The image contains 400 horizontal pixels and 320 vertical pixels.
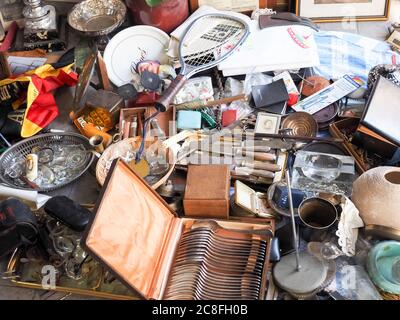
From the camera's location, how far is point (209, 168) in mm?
1802

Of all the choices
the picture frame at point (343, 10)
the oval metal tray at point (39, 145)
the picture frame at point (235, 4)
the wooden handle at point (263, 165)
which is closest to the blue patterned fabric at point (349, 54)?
the picture frame at point (343, 10)

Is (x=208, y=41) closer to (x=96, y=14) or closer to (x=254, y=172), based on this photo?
(x=96, y=14)

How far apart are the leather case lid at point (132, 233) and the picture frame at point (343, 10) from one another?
133 cm

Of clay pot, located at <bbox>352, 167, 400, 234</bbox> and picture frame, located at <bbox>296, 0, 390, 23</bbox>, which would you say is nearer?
clay pot, located at <bbox>352, 167, 400, 234</bbox>

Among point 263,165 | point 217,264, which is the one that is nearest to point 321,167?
point 263,165

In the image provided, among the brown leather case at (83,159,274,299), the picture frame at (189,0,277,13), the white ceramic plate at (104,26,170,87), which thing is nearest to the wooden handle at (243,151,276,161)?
the brown leather case at (83,159,274,299)

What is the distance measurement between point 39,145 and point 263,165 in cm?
94

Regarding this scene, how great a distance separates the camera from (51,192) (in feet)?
6.63

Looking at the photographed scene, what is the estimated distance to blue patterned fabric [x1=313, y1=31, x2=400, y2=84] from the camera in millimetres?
2283

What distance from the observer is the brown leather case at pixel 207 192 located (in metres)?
1.72

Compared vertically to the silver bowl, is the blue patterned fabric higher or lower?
lower

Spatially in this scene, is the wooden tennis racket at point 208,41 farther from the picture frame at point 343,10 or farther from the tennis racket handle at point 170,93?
the picture frame at point 343,10

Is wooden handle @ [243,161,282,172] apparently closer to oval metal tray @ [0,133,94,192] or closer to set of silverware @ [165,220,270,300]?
set of silverware @ [165,220,270,300]

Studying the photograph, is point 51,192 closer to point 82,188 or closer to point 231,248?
point 82,188
